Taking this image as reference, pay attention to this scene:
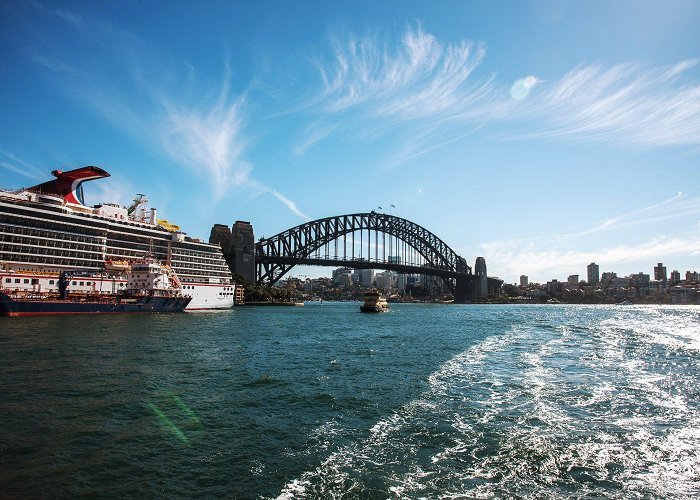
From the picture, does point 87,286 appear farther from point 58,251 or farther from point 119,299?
point 58,251

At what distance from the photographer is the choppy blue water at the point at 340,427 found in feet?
28.3

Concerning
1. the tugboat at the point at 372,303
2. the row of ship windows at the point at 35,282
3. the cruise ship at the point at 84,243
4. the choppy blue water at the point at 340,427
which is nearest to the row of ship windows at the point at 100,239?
the cruise ship at the point at 84,243

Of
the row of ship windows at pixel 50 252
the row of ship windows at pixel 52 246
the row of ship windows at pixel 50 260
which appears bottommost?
the row of ship windows at pixel 50 260

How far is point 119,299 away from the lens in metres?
55.5

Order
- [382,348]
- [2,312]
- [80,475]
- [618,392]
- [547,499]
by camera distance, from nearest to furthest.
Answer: [547,499], [80,475], [618,392], [382,348], [2,312]

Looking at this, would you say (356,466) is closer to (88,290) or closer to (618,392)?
(618,392)

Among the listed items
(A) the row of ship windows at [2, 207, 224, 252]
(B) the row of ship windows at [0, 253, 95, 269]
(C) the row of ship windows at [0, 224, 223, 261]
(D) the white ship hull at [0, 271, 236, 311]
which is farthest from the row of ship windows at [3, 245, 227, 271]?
(D) the white ship hull at [0, 271, 236, 311]

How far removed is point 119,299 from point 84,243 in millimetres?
9787

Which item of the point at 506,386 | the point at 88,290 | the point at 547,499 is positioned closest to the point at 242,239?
the point at 88,290

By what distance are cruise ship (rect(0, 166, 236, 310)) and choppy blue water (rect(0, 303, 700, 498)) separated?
3402 cm

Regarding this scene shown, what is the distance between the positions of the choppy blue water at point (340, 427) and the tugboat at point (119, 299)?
26700 mm

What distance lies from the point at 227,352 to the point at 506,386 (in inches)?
627

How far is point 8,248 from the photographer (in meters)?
50.4

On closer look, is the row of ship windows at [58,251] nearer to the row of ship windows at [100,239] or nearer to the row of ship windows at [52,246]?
the row of ship windows at [52,246]
